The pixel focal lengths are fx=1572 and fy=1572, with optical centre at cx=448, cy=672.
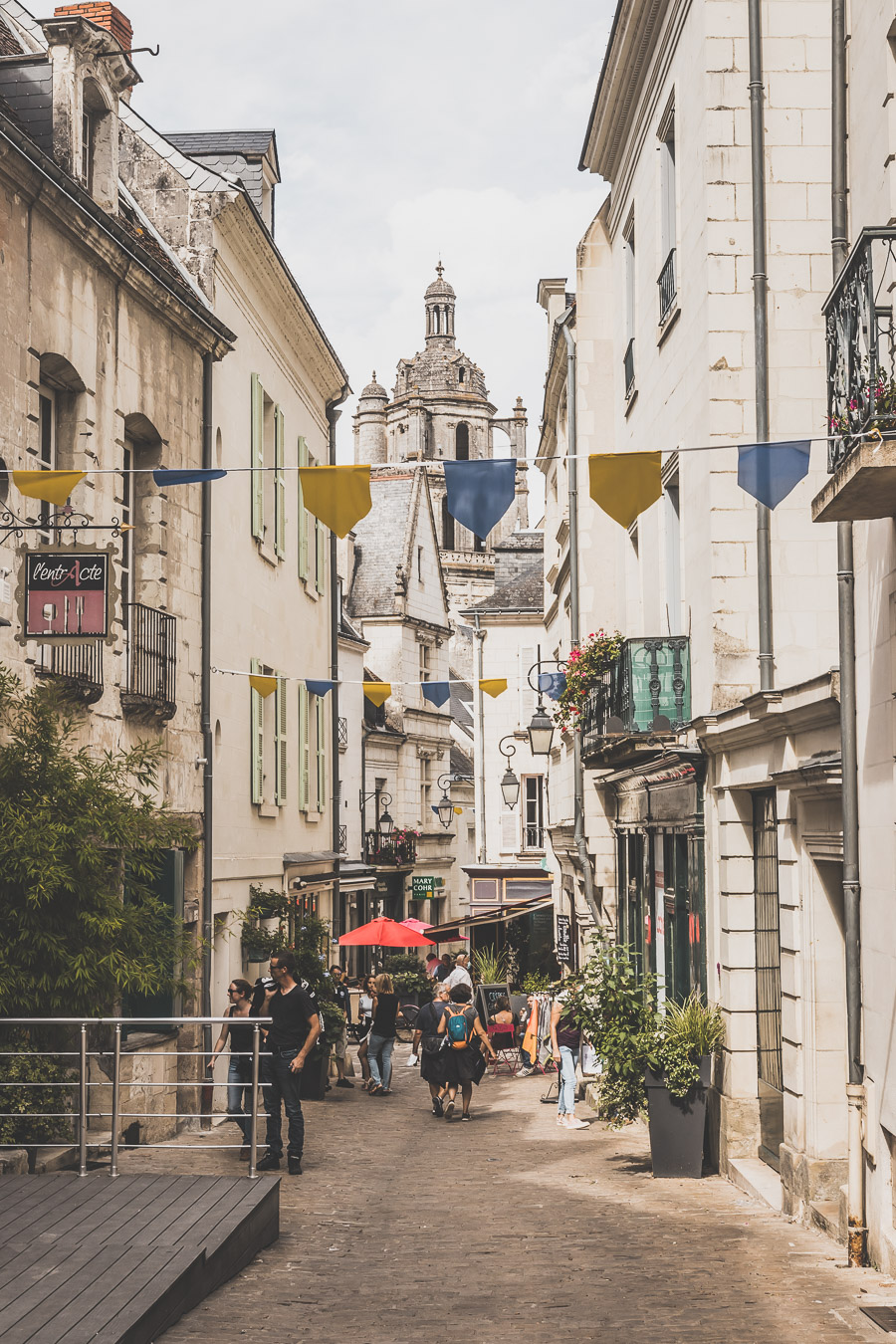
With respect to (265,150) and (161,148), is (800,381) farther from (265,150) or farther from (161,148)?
(265,150)

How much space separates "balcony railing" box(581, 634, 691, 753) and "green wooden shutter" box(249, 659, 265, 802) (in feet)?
22.7

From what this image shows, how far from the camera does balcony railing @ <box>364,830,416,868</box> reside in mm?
45844

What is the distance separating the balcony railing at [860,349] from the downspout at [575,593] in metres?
11.2

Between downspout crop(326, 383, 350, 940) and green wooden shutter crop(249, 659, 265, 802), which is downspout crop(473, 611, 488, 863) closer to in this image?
downspout crop(326, 383, 350, 940)

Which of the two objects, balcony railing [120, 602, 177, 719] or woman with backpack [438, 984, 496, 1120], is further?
woman with backpack [438, 984, 496, 1120]

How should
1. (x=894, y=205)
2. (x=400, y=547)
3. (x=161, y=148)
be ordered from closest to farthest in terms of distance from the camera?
(x=894, y=205)
(x=161, y=148)
(x=400, y=547)

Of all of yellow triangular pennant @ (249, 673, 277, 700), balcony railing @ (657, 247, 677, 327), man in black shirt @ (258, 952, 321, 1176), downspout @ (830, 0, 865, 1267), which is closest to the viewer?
downspout @ (830, 0, 865, 1267)

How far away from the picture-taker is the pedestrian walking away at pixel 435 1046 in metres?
17.4

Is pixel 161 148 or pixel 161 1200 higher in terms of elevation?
pixel 161 148

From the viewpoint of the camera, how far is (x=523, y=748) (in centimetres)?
4234

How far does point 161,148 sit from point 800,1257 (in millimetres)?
14982

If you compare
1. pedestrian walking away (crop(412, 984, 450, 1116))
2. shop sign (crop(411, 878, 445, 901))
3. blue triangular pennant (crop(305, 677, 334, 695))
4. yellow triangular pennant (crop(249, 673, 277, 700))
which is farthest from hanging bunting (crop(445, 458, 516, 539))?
shop sign (crop(411, 878, 445, 901))

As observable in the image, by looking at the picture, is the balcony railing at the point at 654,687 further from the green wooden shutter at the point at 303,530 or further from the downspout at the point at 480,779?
the downspout at the point at 480,779

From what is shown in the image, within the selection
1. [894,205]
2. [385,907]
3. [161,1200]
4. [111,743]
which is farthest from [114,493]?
[385,907]
